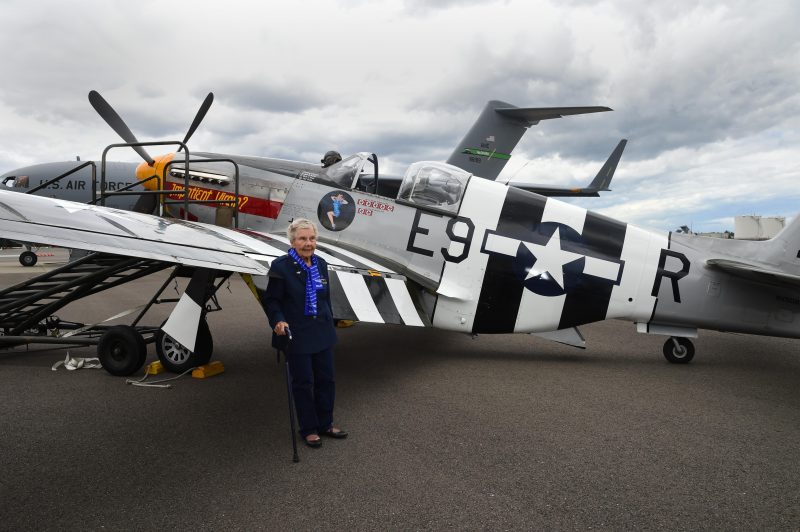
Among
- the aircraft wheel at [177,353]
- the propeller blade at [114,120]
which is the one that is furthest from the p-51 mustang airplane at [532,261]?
the propeller blade at [114,120]

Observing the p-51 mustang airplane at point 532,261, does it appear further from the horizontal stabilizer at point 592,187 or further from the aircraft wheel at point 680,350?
the horizontal stabilizer at point 592,187

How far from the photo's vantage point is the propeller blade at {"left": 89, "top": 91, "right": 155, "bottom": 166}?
6750 millimetres

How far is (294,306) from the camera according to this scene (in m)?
3.46

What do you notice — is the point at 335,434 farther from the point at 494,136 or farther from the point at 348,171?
the point at 494,136

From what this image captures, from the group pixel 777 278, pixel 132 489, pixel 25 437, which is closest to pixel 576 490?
pixel 132 489

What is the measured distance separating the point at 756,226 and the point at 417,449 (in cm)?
2155

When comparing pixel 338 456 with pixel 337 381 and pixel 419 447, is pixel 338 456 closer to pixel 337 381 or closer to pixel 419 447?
pixel 419 447

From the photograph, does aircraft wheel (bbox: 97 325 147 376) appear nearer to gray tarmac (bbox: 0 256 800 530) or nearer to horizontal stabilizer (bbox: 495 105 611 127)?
gray tarmac (bbox: 0 256 800 530)

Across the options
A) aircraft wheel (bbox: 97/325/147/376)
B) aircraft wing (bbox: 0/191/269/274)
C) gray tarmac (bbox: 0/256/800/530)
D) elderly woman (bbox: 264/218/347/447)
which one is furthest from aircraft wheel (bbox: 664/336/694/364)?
aircraft wheel (bbox: 97/325/147/376)

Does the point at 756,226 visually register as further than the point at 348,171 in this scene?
Yes

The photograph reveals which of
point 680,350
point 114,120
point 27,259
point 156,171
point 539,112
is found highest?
point 539,112

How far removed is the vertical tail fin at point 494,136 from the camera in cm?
1708

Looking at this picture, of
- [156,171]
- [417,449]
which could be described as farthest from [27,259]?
[417,449]

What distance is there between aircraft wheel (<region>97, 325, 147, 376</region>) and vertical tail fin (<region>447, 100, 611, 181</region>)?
47.1ft
